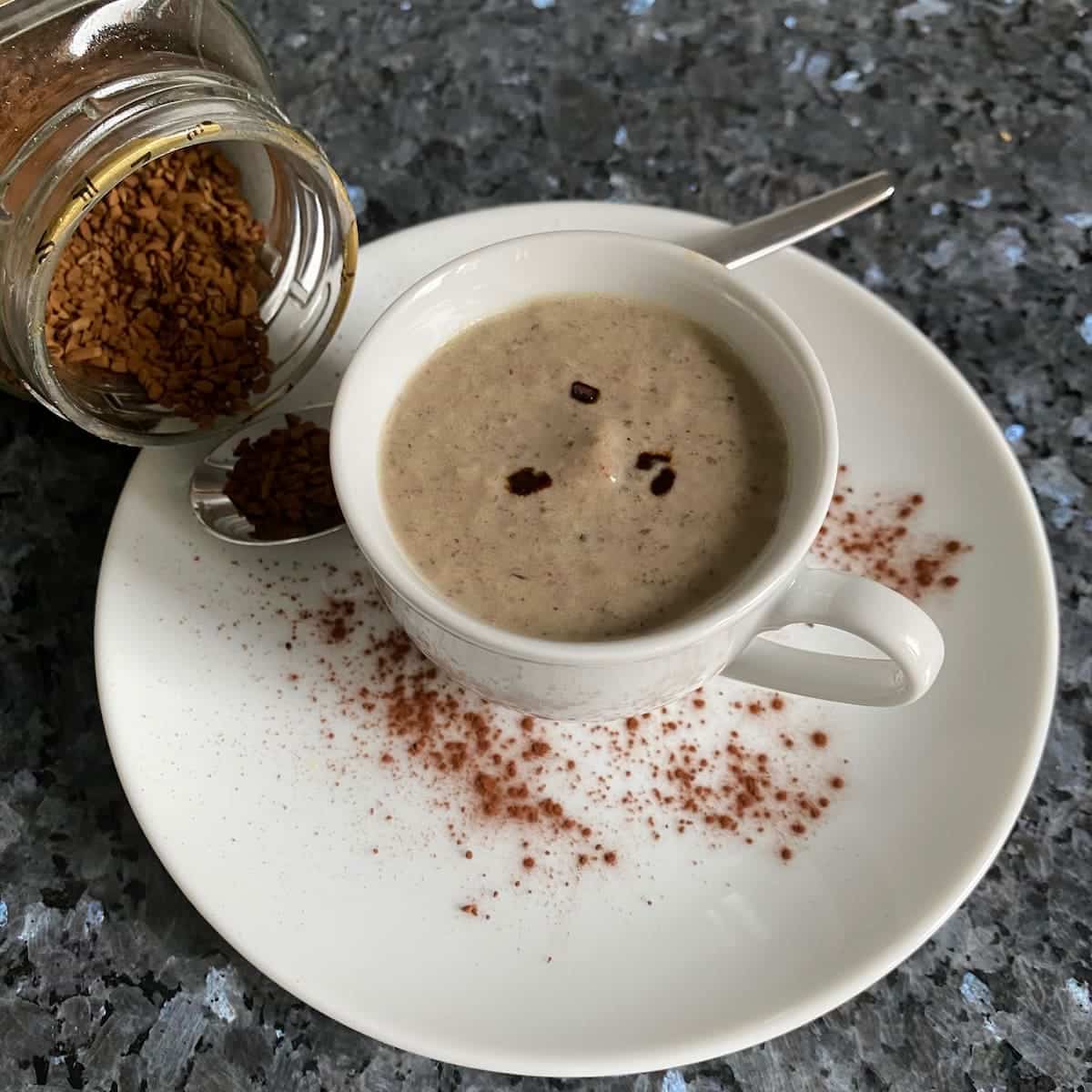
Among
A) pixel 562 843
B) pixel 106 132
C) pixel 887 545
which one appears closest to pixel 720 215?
pixel 887 545

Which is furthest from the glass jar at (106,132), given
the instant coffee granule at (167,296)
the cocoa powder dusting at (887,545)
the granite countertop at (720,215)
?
the cocoa powder dusting at (887,545)

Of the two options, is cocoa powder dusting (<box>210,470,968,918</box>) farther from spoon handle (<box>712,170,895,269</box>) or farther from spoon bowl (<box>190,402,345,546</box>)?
spoon handle (<box>712,170,895,269</box>)

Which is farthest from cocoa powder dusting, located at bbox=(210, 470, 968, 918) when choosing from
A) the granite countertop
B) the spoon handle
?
the spoon handle

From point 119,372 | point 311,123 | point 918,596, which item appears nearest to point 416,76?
point 311,123

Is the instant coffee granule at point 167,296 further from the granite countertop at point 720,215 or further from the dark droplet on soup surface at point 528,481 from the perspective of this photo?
the dark droplet on soup surface at point 528,481

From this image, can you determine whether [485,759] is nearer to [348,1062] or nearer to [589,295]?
[348,1062]
